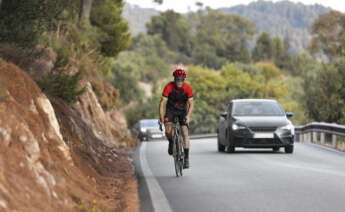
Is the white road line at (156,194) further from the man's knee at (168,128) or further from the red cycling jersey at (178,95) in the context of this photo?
the red cycling jersey at (178,95)

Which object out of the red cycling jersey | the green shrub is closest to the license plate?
the green shrub

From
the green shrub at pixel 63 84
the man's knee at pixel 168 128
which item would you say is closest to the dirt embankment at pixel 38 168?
the man's knee at pixel 168 128

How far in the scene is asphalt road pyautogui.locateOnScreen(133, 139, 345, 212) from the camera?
8.37m

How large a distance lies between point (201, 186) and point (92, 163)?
2889mm

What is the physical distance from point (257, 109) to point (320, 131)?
5795 millimetres

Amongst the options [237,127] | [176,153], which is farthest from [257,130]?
[176,153]

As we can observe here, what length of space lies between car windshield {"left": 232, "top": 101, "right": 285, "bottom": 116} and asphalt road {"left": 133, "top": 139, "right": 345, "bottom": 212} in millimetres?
3094

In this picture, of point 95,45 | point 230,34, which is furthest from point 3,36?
point 230,34

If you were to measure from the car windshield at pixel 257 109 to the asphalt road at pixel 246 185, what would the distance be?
3.09 metres

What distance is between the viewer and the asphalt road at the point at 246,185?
8.37 metres

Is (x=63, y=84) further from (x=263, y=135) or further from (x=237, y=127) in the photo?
(x=263, y=135)

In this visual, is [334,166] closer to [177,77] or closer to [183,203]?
[177,77]

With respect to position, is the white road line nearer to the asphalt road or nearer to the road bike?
the asphalt road

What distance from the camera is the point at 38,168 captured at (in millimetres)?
7621
